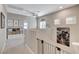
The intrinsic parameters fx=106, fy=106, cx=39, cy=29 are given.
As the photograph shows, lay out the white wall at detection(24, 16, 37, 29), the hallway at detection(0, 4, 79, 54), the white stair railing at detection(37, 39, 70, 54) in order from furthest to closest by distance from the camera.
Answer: the white wall at detection(24, 16, 37, 29) < the hallway at detection(0, 4, 79, 54) < the white stair railing at detection(37, 39, 70, 54)

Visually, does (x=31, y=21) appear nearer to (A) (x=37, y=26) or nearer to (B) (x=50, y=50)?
(A) (x=37, y=26)

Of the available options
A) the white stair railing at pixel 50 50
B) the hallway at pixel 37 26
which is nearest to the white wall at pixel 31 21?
the hallway at pixel 37 26

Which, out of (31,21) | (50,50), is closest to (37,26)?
(31,21)

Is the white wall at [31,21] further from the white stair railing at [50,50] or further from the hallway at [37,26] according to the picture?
the white stair railing at [50,50]

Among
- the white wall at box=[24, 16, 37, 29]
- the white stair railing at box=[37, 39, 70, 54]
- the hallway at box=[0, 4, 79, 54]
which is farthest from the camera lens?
the white wall at box=[24, 16, 37, 29]

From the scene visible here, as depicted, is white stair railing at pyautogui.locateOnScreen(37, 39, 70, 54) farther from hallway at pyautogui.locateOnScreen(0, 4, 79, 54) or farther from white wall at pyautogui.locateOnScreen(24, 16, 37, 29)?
white wall at pyautogui.locateOnScreen(24, 16, 37, 29)

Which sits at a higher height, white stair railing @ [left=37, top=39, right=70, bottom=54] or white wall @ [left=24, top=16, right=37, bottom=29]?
white wall @ [left=24, top=16, right=37, bottom=29]

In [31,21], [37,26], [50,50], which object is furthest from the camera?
[37,26]

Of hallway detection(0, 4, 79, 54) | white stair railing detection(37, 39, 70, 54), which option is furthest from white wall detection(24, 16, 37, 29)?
white stair railing detection(37, 39, 70, 54)

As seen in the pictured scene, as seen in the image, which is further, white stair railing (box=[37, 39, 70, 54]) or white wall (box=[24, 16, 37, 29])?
white wall (box=[24, 16, 37, 29])

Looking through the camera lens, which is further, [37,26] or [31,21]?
[37,26]

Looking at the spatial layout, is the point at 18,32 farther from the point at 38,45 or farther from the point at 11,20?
the point at 38,45

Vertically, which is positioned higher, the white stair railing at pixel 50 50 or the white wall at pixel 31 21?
the white wall at pixel 31 21
